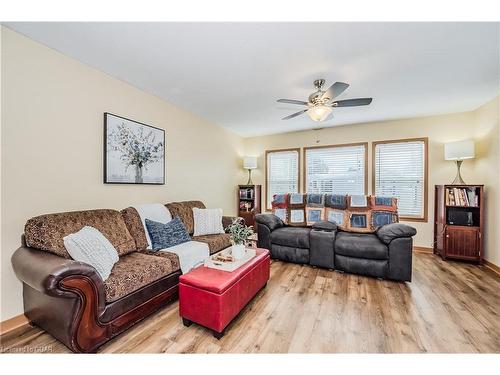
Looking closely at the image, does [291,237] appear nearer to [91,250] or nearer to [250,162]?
[250,162]

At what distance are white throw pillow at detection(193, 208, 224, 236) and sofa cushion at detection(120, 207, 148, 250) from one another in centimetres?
81

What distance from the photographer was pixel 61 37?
1.78 meters

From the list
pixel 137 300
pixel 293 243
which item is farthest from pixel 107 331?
pixel 293 243

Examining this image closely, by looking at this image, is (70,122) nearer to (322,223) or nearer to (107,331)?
(107,331)

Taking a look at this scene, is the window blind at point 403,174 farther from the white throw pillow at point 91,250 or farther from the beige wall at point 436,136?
the white throw pillow at point 91,250

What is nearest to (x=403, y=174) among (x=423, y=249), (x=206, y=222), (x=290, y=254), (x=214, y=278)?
(x=423, y=249)

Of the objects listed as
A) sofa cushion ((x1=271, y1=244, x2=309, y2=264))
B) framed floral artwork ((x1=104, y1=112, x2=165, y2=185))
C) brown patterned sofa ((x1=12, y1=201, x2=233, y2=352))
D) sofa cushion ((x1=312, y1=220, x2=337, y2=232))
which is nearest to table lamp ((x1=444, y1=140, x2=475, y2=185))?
sofa cushion ((x1=312, y1=220, x2=337, y2=232))

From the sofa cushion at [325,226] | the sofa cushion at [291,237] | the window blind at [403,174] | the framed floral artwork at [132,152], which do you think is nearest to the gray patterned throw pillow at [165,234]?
the framed floral artwork at [132,152]

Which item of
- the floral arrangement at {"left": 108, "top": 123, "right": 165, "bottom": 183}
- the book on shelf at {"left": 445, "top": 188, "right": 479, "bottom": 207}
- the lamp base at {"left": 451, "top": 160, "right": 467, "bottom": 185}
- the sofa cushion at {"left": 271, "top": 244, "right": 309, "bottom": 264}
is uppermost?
the floral arrangement at {"left": 108, "top": 123, "right": 165, "bottom": 183}

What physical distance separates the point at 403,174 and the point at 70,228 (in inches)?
198

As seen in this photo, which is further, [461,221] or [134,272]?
[461,221]

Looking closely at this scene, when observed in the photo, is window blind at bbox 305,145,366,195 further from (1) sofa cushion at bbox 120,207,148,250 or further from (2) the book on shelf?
(1) sofa cushion at bbox 120,207,148,250

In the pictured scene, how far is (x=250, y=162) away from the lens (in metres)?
4.92

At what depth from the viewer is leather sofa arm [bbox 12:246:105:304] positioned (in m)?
1.27
